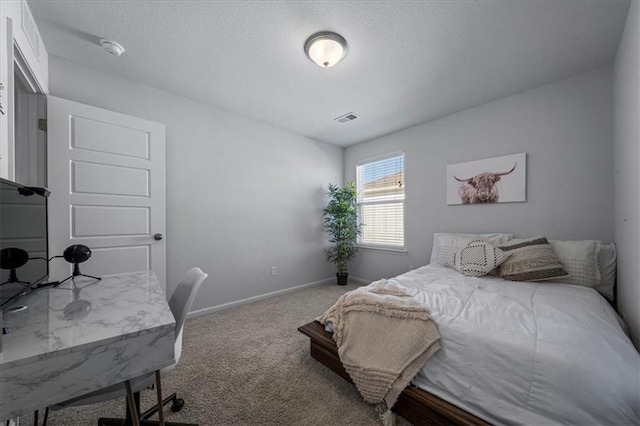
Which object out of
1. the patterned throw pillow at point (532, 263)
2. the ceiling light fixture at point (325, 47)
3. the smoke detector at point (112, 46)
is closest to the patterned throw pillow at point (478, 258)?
the patterned throw pillow at point (532, 263)

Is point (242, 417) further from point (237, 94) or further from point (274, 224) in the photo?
point (237, 94)

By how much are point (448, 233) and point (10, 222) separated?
12.0 ft

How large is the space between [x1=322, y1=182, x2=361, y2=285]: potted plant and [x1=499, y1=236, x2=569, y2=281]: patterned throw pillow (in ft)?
7.04

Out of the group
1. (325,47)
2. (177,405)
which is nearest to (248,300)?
(177,405)

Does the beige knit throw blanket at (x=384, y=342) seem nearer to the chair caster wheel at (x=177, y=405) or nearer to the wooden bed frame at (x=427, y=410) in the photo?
→ the wooden bed frame at (x=427, y=410)

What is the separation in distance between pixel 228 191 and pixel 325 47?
6.60ft

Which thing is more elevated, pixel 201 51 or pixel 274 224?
pixel 201 51

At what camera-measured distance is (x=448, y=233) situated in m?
3.09

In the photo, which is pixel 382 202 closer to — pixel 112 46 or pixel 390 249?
pixel 390 249

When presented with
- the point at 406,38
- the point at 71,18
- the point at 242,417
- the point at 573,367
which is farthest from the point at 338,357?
the point at 71,18

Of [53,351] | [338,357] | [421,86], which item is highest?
[421,86]

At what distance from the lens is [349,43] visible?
6.16ft

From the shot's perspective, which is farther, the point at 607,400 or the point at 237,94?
the point at 237,94

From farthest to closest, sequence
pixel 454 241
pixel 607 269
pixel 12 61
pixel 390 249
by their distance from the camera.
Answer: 1. pixel 390 249
2. pixel 454 241
3. pixel 607 269
4. pixel 12 61
